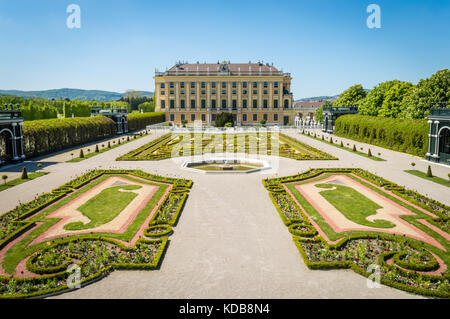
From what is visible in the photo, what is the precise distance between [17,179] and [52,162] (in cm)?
817

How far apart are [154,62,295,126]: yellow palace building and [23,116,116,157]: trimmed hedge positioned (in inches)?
1493

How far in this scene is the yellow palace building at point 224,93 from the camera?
91.8 meters

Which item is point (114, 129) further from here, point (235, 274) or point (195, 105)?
point (235, 274)

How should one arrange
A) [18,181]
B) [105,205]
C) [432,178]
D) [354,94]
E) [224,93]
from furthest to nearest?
[224,93], [354,94], [432,178], [18,181], [105,205]

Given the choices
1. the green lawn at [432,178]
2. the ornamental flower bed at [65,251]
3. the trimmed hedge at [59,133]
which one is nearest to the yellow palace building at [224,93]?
the trimmed hedge at [59,133]

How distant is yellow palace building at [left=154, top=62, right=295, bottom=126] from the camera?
301 ft

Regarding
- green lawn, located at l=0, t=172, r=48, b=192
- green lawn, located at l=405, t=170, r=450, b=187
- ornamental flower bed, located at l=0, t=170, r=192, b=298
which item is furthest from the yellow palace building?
ornamental flower bed, located at l=0, t=170, r=192, b=298

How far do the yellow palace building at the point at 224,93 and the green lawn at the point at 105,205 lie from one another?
71.3 metres

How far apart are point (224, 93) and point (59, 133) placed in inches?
2236

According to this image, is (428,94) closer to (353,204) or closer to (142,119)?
(353,204)

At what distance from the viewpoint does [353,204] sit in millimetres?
19656

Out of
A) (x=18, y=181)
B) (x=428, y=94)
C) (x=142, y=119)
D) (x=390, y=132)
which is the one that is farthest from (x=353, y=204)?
(x=142, y=119)

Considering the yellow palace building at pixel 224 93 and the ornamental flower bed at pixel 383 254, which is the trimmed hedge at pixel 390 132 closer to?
the ornamental flower bed at pixel 383 254

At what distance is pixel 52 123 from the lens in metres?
40.7
